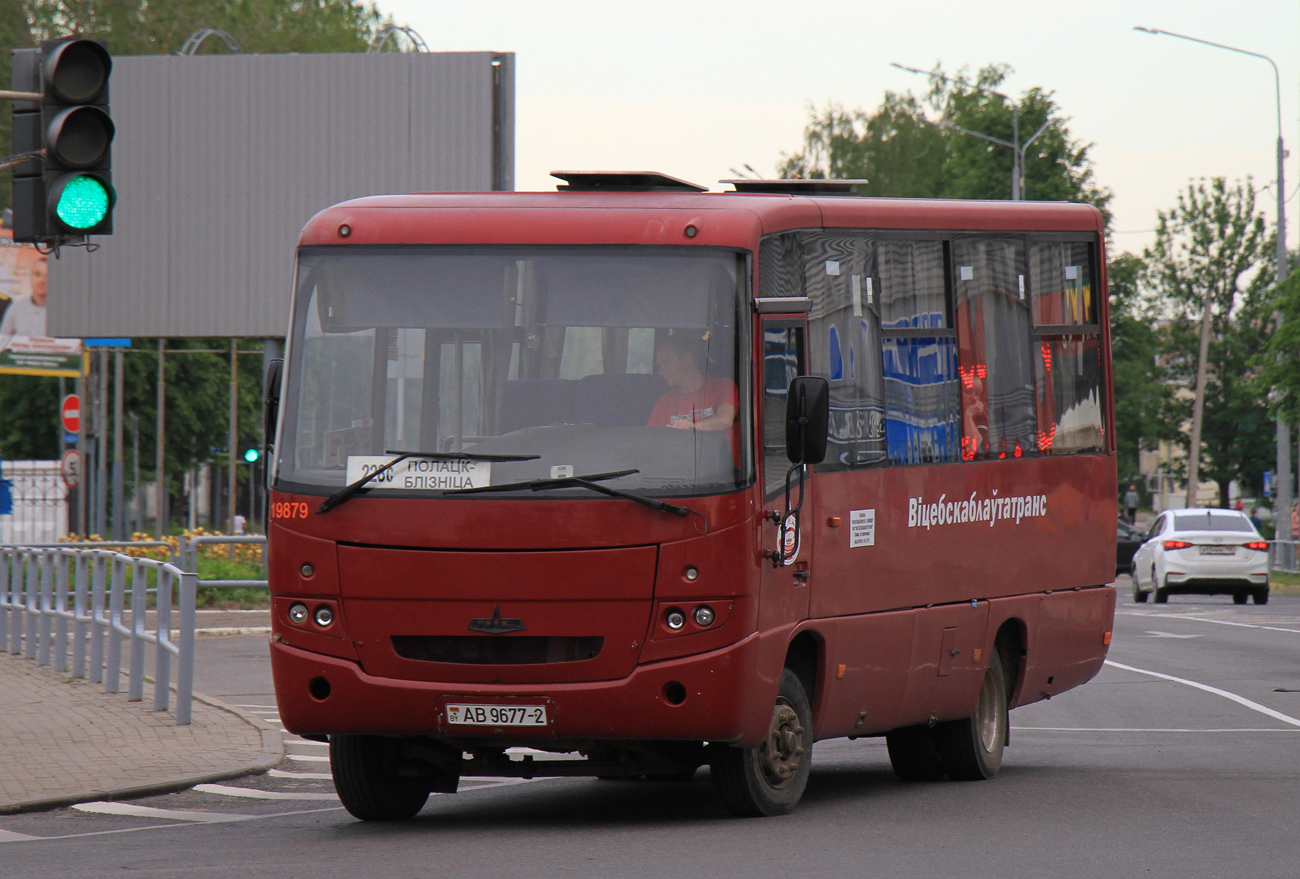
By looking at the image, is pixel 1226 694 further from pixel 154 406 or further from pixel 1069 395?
pixel 154 406

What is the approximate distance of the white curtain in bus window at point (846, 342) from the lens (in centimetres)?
1046

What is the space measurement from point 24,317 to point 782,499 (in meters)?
37.2

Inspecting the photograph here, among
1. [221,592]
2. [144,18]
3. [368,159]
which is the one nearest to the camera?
[221,592]

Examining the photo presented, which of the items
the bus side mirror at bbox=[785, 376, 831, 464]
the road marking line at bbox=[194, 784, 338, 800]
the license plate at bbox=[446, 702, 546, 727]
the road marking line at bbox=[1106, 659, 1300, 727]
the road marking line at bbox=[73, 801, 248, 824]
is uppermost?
the bus side mirror at bbox=[785, 376, 831, 464]

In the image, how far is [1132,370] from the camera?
82625 mm

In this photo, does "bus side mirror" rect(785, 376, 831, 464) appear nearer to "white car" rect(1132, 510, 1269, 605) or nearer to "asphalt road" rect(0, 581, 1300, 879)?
"asphalt road" rect(0, 581, 1300, 879)

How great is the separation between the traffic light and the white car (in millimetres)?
27248

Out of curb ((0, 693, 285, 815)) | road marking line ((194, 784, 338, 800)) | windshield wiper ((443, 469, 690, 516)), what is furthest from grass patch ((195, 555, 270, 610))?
windshield wiper ((443, 469, 690, 516))

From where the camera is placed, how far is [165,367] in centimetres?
6272

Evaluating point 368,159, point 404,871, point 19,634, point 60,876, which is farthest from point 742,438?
point 368,159

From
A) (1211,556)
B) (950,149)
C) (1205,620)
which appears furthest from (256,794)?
(950,149)

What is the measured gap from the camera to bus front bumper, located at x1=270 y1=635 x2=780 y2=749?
9.33m

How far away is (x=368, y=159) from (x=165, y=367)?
1169 inches

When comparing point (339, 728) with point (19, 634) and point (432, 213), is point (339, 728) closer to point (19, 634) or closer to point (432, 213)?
point (432, 213)
